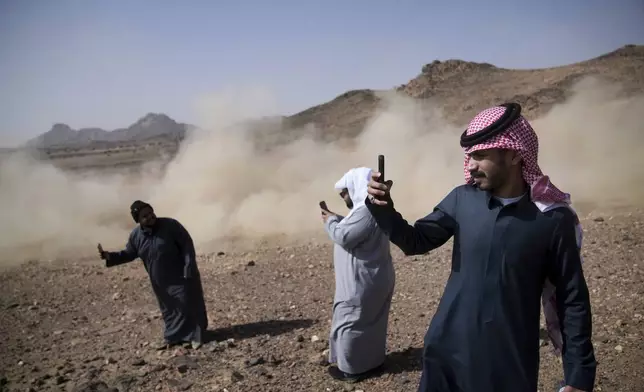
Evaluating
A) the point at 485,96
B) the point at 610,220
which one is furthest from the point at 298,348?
the point at 485,96

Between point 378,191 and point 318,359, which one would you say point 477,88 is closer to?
point 318,359

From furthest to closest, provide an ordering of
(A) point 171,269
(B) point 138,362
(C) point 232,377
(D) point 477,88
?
(D) point 477,88
(A) point 171,269
(B) point 138,362
(C) point 232,377

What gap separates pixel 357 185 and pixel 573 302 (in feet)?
6.55

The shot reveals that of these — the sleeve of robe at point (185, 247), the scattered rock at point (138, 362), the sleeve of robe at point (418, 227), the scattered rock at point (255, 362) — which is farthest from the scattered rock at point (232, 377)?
the sleeve of robe at point (418, 227)

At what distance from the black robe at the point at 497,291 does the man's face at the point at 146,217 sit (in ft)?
11.4

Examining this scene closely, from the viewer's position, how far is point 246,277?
7.75 m

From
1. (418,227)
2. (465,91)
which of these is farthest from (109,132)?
(418,227)

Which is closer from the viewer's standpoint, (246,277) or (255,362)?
(255,362)

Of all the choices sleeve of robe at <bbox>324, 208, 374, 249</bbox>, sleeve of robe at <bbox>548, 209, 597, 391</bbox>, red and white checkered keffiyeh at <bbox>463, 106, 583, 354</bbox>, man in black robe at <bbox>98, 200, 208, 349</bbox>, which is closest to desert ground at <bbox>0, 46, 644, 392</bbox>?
man in black robe at <bbox>98, 200, 208, 349</bbox>

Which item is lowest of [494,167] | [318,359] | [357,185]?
[318,359]

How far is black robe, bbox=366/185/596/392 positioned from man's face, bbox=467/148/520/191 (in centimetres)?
6

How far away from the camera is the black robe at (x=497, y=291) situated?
1.98 metres

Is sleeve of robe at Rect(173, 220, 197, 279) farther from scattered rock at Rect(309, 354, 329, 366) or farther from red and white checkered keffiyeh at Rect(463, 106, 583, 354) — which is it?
red and white checkered keffiyeh at Rect(463, 106, 583, 354)

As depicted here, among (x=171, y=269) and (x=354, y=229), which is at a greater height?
(x=354, y=229)
